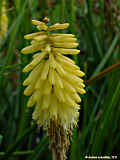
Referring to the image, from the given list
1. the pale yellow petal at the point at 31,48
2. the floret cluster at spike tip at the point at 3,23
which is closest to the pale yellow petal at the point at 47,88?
the pale yellow petal at the point at 31,48

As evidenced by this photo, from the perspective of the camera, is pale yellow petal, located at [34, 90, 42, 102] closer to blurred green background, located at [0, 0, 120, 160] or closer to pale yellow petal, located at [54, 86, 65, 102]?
pale yellow petal, located at [54, 86, 65, 102]

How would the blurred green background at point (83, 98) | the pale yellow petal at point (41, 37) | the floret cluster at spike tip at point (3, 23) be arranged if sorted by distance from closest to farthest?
the pale yellow petal at point (41, 37) < the blurred green background at point (83, 98) < the floret cluster at spike tip at point (3, 23)

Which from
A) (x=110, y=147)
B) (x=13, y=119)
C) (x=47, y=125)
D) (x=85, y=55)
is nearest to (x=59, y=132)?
(x=47, y=125)

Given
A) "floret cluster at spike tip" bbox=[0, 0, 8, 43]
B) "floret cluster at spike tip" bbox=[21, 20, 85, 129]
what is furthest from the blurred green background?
"floret cluster at spike tip" bbox=[21, 20, 85, 129]

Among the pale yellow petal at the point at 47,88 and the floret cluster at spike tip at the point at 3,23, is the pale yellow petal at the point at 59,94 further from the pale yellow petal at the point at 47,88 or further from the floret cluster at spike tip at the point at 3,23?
the floret cluster at spike tip at the point at 3,23

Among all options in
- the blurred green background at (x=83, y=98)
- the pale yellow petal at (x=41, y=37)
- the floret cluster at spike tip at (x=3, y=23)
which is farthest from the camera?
the floret cluster at spike tip at (x=3, y=23)

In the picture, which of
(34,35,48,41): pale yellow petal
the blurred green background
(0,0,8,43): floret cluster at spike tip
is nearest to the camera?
(34,35,48,41): pale yellow petal
